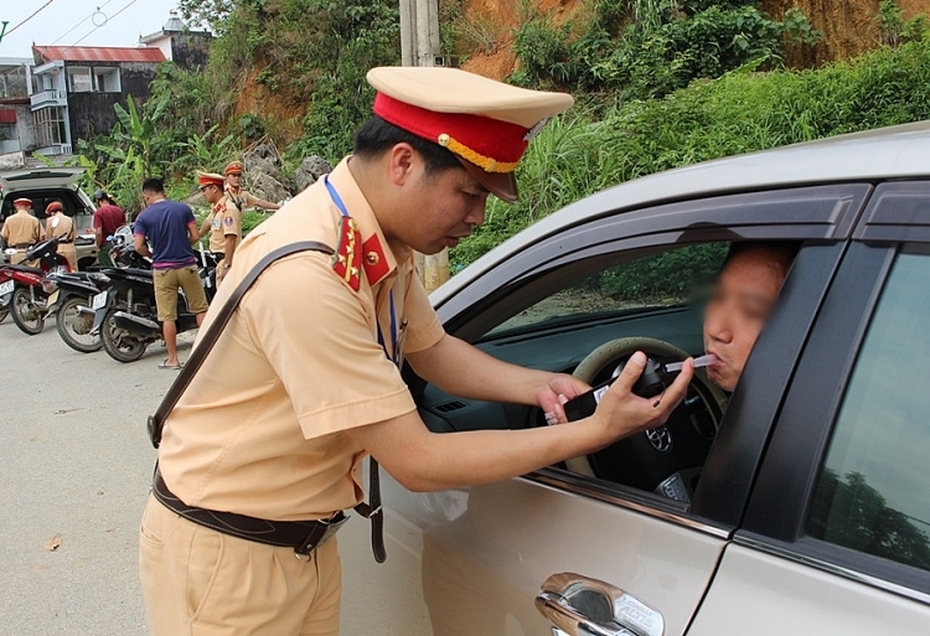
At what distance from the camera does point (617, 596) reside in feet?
4.33

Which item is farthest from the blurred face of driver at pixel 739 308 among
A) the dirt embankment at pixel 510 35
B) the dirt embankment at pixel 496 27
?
the dirt embankment at pixel 496 27

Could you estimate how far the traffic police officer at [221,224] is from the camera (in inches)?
323

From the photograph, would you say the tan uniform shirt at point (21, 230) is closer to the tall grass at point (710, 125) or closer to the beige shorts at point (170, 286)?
the beige shorts at point (170, 286)

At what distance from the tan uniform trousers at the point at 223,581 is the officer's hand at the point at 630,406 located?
728mm

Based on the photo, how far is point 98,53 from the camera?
129 ft

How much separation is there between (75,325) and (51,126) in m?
31.1

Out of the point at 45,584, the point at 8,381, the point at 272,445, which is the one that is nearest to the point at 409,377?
the point at 272,445

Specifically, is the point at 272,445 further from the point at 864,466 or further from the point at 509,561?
the point at 864,466

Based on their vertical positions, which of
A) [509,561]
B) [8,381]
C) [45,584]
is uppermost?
[509,561]

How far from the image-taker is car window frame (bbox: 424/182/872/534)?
3.98 ft

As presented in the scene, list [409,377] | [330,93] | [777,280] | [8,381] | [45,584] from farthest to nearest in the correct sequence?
[330,93] → [8,381] → [45,584] → [409,377] → [777,280]

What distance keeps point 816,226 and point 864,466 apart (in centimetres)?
34

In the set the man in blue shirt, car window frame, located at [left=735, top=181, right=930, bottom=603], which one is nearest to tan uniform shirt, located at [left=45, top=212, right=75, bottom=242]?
the man in blue shirt

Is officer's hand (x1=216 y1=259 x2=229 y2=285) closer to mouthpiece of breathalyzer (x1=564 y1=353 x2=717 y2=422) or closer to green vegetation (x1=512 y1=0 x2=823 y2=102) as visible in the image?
green vegetation (x1=512 y1=0 x2=823 y2=102)
